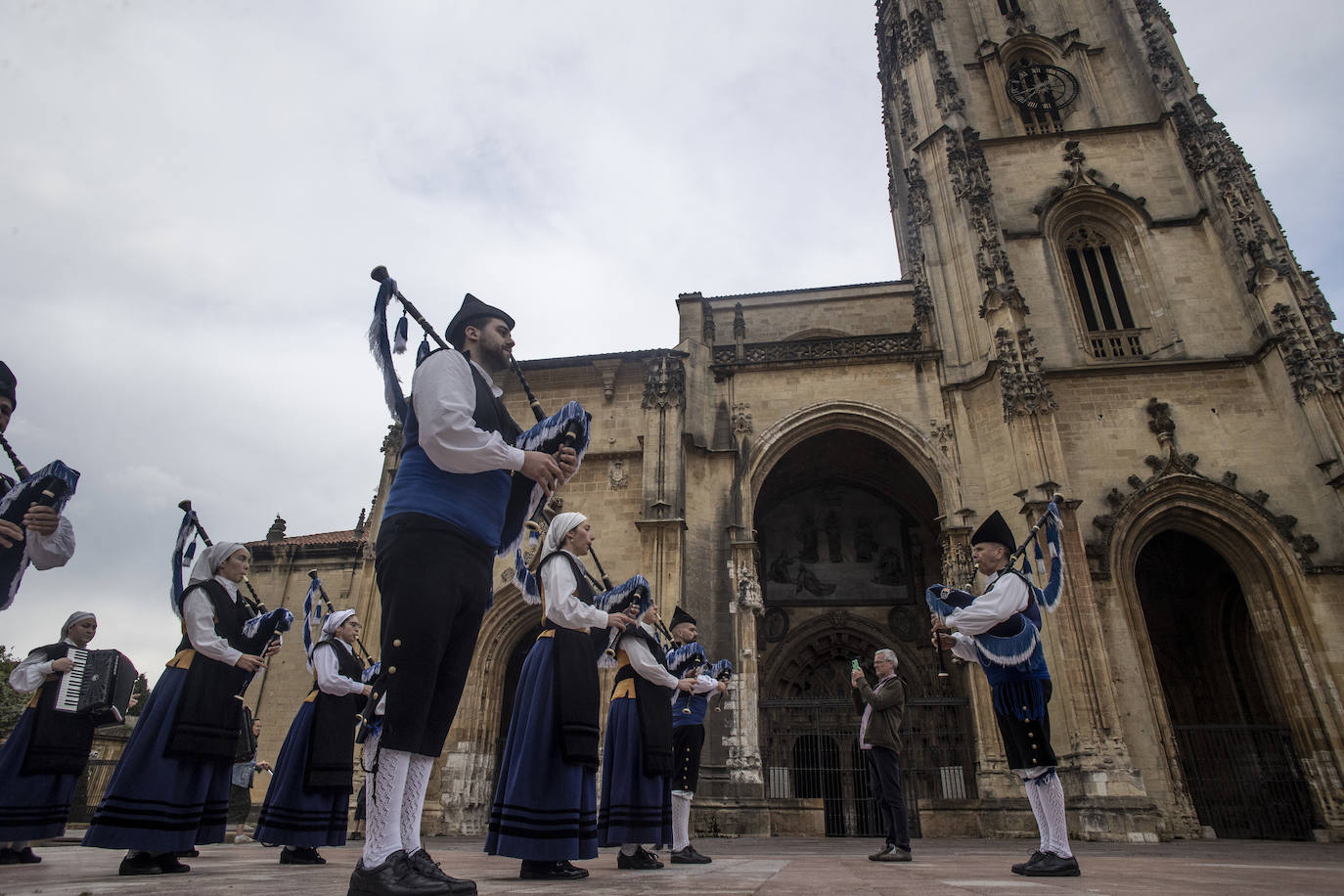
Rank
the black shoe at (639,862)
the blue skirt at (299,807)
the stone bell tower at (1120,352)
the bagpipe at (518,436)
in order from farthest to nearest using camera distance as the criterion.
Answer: the stone bell tower at (1120,352) → the blue skirt at (299,807) → the black shoe at (639,862) → the bagpipe at (518,436)

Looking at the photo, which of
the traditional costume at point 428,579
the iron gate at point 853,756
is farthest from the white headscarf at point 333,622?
the iron gate at point 853,756

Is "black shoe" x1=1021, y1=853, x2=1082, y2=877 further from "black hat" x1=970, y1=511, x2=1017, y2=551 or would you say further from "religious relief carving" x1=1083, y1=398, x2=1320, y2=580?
"religious relief carving" x1=1083, y1=398, x2=1320, y2=580

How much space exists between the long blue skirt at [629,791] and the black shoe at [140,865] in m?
2.28

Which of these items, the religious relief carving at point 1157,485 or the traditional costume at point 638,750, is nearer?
the traditional costume at point 638,750

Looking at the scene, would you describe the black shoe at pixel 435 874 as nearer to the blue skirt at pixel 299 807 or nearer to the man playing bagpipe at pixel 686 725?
the man playing bagpipe at pixel 686 725

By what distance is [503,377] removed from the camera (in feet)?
53.8

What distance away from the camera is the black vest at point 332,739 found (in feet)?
17.4


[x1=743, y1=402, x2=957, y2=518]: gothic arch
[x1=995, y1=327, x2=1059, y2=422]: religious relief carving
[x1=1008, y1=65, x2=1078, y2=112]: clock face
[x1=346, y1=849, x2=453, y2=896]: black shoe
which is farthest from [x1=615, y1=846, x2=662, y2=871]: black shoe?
[x1=1008, y1=65, x2=1078, y2=112]: clock face

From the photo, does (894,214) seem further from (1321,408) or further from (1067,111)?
(1321,408)

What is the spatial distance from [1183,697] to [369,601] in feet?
52.1

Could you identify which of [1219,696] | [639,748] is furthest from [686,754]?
[1219,696]

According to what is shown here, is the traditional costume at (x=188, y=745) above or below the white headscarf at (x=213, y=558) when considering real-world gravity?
below

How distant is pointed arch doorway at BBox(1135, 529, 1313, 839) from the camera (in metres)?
11.4

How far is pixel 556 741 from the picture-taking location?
144 inches
